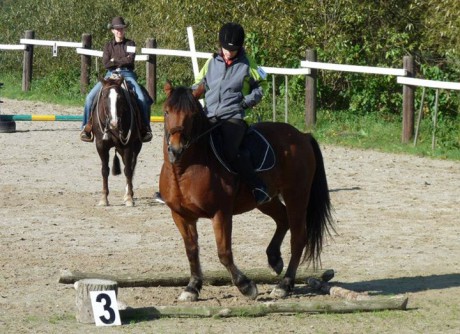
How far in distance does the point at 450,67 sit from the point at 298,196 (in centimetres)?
1203

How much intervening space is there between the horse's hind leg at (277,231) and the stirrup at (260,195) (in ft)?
2.14

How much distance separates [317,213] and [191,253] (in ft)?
4.38

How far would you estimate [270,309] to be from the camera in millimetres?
8289

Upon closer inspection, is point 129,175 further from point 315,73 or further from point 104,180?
point 315,73

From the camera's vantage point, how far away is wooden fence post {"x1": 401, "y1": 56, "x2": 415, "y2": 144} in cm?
1892

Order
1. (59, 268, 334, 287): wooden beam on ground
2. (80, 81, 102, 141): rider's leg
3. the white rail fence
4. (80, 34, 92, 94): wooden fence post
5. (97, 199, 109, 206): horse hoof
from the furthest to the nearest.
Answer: (80, 34, 92, 94): wooden fence post → the white rail fence → (80, 81, 102, 141): rider's leg → (97, 199, 109, 206): horse hoof → (59, 268, 334, 287): wooden beam on ground

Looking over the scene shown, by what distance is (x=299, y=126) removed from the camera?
20.7m

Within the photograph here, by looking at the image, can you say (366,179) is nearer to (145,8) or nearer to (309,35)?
(309,35)

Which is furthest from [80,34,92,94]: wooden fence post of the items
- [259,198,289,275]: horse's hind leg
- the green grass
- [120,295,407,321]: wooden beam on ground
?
[120,295,407,321]: wooden beam on ground

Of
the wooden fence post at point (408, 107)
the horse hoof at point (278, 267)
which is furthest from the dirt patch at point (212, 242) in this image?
the wooden fence post at point (408, 107)

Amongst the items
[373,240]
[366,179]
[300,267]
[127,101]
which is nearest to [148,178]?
[127,101]

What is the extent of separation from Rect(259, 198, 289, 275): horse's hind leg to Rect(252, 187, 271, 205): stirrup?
65 cm

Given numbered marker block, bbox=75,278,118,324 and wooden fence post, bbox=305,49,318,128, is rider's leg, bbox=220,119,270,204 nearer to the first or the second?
numbered marker block, bbox=75,278,118,324

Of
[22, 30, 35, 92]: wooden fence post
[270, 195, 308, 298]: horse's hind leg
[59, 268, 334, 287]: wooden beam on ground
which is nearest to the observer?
[59, 268, 334, 287]: wooden beam on ground
